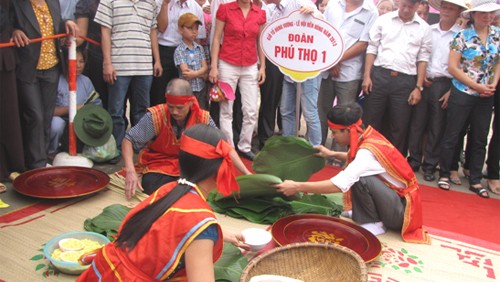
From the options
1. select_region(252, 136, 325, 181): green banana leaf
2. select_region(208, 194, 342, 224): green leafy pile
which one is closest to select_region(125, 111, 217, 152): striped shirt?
select_region(252, 136, 325, 181): green banana leaf

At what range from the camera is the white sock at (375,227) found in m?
2.74

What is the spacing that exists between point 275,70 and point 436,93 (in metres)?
1.49

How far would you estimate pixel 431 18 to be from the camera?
6.07 metres

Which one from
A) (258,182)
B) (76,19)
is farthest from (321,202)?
(76,19)

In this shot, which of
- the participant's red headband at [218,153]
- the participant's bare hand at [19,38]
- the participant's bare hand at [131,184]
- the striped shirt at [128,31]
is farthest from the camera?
the striped shirt at [128,31]

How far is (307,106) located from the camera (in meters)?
4.19

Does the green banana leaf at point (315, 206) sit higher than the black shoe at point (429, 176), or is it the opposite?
the green banana leaf at point (315, 206)

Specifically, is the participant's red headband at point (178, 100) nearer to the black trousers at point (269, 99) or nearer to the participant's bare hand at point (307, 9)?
the participant's bare hand at point (307, 9)

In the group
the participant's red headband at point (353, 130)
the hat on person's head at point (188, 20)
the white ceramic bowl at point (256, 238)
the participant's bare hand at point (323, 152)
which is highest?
the hat on person's head at point (188, 20)

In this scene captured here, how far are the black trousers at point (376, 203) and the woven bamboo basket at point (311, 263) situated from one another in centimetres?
69

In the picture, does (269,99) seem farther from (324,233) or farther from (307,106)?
(324,233)

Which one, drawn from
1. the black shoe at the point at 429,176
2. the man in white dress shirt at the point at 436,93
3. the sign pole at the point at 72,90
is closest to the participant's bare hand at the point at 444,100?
the man in white dress shirt at the point at 436,93

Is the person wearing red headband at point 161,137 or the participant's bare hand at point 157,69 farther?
the participant's bare hand at point 157,69

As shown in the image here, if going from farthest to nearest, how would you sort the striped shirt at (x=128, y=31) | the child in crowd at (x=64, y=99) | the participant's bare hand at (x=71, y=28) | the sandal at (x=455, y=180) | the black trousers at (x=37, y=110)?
1. the sandal at (x=455, y=180)
2. the child in crowd at (x=64, y=99)
3. the striped shirt at (x=128, y=31)
4. the participant's bare hand at (x=71, y=28)
5. the black trousers at (x=37, y=110)
